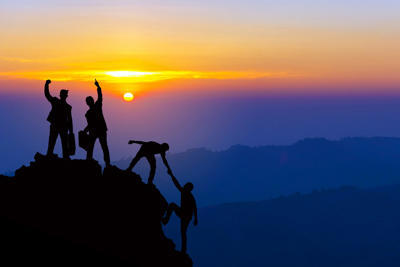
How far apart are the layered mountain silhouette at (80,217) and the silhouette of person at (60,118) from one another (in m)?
1.03

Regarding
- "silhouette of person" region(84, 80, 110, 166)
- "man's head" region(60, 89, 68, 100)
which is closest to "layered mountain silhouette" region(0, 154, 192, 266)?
"silhouette of person" region(84, 80, 110, 166)

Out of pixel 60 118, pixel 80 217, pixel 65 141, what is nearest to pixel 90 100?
pixel 60 118

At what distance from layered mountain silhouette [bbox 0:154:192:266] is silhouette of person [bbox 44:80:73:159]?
103 cm

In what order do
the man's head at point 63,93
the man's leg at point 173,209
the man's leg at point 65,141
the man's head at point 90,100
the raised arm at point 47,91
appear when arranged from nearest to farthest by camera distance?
1. the man's head at point 90,100
2. the raised arm at point 47,91
3. the man's head at point 63,93
4. the man's leg at point 65,141
5. the man's leg at point 173,209

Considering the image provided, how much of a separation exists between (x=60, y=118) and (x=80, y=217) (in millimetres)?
5074

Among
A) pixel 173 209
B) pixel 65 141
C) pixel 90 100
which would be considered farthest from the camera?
pixel 173 209

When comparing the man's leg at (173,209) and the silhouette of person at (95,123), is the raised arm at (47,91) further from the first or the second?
the man's leg at (173,209)

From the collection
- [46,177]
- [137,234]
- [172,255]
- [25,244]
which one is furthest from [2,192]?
[172,255]

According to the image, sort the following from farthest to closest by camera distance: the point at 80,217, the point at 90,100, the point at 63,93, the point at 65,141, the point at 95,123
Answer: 1. the point at 65,141
2. the point at 95,123
3. the point at 63,93
4. the point at 90,100
5. the point at 80,217

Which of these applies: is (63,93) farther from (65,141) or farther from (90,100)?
(65,141)

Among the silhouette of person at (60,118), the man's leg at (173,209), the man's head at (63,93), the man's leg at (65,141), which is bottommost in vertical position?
the man's leg at (173,209)

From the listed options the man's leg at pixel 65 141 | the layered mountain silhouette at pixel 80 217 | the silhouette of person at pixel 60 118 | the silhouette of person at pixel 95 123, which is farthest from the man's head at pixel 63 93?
the layered mountain silhouette at pixel 80 217

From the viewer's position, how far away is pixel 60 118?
26453 mm

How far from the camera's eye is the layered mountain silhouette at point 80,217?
21672mm
